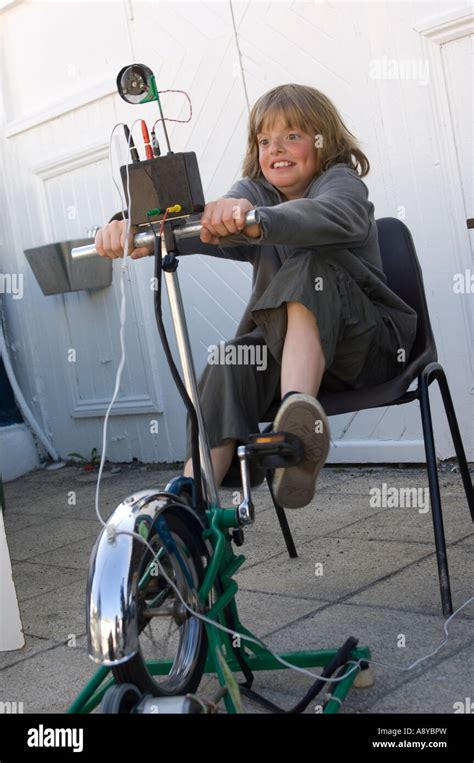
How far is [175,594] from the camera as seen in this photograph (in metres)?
1.59

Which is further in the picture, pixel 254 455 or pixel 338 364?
pixel 338 364

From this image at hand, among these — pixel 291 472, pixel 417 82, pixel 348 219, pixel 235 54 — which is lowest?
pixel 291 472

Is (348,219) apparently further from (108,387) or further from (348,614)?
(108,387)

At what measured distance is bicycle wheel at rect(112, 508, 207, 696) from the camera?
1.51 m

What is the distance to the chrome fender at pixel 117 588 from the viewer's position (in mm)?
1409

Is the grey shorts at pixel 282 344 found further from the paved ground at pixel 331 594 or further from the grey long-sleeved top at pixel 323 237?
the paved ground at pixel 331 594

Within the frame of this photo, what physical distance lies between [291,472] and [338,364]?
0.49 metres

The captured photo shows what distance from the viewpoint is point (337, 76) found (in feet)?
11.8

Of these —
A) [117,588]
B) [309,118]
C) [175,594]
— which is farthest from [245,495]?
[309,118]

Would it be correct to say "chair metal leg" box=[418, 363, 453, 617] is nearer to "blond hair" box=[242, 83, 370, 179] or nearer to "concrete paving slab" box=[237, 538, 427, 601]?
"concrete paving slab" box=[237, 538, 427, 601]

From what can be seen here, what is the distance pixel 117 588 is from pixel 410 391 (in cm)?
104

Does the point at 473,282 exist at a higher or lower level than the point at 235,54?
lower

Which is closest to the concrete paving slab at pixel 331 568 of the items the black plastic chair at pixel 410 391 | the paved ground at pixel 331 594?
the paved ground at pixel 331 594
